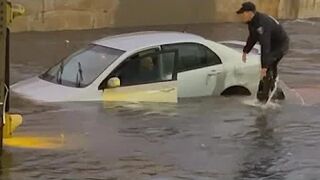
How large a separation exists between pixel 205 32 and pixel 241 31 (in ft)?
5.05

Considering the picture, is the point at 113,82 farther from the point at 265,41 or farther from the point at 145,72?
the point at 265,41

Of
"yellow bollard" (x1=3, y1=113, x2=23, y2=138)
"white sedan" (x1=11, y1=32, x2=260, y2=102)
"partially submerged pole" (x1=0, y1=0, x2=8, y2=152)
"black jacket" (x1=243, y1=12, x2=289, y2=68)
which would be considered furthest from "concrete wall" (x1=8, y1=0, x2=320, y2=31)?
"partially submerged pole" (x1=0, y1=0, x2=8, y2=152)

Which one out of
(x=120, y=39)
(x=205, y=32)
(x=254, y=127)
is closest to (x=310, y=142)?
(x=254, y=127)

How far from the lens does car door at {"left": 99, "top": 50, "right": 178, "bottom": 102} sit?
12.9 meters

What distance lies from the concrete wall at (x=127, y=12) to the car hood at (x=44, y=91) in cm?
1284

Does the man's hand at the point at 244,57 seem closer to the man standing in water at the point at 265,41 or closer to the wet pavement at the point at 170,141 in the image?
the man standing in water at the point at 265,41

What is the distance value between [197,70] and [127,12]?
15.2 meters

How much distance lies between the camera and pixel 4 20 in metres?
8.52

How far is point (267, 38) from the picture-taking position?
13.8m

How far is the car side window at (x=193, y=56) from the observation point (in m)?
13.7

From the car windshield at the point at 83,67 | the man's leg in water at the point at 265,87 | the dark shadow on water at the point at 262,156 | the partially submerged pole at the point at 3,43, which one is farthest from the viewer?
the man's leg in water at the point at 265,87

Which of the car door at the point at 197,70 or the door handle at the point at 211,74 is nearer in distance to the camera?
the car door at the point at 197,70

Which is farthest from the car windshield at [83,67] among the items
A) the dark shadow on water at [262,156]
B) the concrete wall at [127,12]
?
the concrete wall at [127,12]

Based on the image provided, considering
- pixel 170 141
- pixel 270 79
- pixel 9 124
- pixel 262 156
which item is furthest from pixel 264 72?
pixel 9 124
